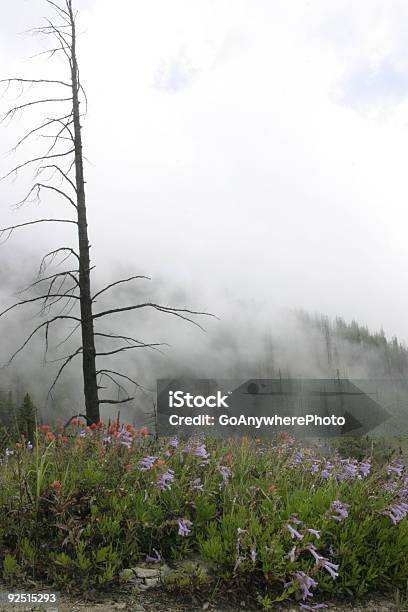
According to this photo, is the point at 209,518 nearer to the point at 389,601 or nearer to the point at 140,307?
the point at 389,601

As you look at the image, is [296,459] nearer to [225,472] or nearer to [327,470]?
[327,470]

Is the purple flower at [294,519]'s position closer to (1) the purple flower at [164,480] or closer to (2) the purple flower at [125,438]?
(1) the purple flower at [164,480]

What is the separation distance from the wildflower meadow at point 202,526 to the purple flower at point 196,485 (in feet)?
0.05

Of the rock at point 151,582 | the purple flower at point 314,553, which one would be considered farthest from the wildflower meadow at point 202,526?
the rock at point 151,582

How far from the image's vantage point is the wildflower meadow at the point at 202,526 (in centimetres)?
555

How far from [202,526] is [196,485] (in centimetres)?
50

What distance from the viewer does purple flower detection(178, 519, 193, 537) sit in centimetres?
Result: 579

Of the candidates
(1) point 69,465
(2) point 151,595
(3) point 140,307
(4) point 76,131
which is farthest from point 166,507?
(4) point 76,131

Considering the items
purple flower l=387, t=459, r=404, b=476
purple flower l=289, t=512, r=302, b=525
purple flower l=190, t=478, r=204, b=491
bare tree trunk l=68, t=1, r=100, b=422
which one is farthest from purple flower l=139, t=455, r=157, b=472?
bare tree trunk l=68, t=1, r=100, b=422

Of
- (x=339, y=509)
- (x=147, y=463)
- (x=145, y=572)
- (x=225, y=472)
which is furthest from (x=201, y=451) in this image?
(x=339, y=509)

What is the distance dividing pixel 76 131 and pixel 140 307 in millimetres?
4535

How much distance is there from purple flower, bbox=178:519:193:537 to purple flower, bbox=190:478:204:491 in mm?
528

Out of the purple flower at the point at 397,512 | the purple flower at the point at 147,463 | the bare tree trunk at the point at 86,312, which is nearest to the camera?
the purple flower at the point at 397,512

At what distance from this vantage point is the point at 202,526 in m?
6.30
